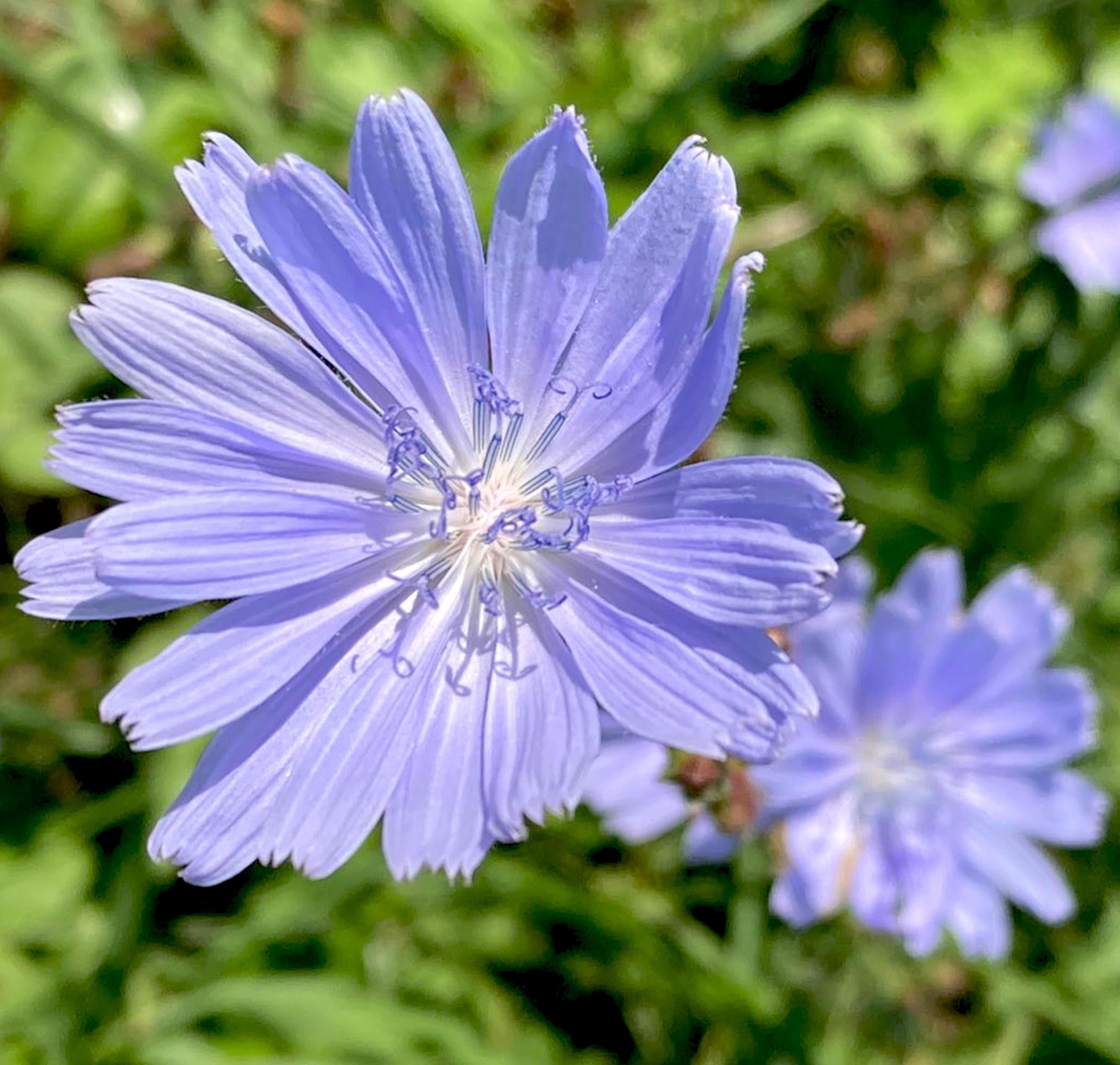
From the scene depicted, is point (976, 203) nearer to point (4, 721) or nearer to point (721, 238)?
point (721, 238)

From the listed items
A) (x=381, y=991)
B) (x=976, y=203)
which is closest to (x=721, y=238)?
(x=381, y=991)

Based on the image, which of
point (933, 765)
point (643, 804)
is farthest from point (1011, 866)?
point (643, 804)

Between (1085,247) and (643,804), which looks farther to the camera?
(1085,247)

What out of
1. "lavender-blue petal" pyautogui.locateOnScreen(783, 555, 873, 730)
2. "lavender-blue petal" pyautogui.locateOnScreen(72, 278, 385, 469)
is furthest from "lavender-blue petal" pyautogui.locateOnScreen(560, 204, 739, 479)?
"lavender-blue petal" pyautogui.locateOnScreen(783, 555, 873, 730)

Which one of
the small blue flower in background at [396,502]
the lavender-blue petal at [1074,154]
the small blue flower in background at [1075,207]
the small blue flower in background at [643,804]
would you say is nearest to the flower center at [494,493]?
the small blue flower in background at [396,502]

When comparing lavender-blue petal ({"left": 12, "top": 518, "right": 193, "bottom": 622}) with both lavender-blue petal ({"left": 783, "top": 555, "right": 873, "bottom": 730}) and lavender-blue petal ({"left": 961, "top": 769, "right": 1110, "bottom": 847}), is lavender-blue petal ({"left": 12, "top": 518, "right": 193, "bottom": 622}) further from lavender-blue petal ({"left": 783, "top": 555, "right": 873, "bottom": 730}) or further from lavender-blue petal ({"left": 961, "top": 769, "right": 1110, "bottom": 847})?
lavender-blue petal ({"left": 961, "top": 769, "right": 1110, "bottom": 847})

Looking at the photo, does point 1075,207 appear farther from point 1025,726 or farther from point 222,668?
point 222,668
